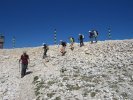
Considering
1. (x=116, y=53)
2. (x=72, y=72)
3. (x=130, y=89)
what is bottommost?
(x=130, y=89)

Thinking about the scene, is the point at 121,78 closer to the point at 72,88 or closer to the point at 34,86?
the point at 72,88

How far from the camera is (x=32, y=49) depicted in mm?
50594

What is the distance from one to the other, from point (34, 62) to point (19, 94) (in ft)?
A: 40.7

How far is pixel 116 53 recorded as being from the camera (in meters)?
40.5

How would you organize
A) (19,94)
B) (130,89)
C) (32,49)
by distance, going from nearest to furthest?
(130,89) → (19,94) → (32,49)

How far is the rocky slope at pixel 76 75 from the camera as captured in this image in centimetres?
2712

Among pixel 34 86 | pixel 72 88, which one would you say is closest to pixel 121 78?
pixel 72 88

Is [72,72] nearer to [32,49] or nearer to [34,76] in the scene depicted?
[34,76]

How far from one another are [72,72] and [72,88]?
508 centimetres

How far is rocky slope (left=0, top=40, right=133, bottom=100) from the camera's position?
27.1 m

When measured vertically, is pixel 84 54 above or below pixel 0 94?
above

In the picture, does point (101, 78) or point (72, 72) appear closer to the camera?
point (101, 78)

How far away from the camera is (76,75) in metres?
31.9

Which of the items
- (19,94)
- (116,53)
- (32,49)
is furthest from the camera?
(32,49)
